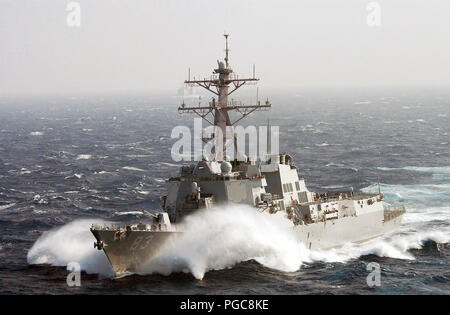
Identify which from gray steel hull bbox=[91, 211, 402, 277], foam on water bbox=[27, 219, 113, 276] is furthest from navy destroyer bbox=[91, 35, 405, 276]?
foam on water bbox=[27, 219, 113, 276]

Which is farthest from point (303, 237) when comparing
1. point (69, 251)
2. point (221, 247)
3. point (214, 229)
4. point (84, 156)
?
point (84, 156)

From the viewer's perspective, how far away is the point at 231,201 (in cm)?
3331

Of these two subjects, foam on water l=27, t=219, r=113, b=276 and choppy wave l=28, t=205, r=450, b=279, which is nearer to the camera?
choppy wave l=28, t=205, r=450, b=279

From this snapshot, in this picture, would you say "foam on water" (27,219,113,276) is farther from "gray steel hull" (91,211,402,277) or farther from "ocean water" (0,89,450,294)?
"gray steel hull" (91,211,402,277)

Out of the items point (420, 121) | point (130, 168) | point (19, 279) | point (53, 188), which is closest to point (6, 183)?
point (53, 188)

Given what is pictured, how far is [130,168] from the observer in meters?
67.9

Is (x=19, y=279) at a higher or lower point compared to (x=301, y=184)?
lower

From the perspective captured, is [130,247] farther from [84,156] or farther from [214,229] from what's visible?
[84,156]

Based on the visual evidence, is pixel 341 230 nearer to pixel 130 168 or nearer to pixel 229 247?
pixel 229 247

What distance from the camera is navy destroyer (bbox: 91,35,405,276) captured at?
3022 cm

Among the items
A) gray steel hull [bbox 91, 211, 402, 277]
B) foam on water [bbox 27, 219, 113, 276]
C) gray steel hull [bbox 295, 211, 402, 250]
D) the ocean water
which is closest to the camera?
gray steel hull [bbox 91, 211, 402, 277]

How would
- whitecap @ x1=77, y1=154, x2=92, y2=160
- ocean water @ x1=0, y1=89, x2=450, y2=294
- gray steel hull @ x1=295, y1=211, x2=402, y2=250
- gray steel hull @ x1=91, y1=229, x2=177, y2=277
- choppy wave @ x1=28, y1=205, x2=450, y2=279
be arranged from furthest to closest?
whitecap @ x1=77, y1=154, x2=92, y2=160
gray steel hull @ x1=295, y1=211, x2=402, y2=250
choppy wave @ x1=28, y1=205, x2=450, y2=279
ocean water @ x1=0, y1=89, x2=450, y2=294
gray steel hull @ x1=91, y1=229, x2=177, y2=277

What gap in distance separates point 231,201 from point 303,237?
4890 millimetres
